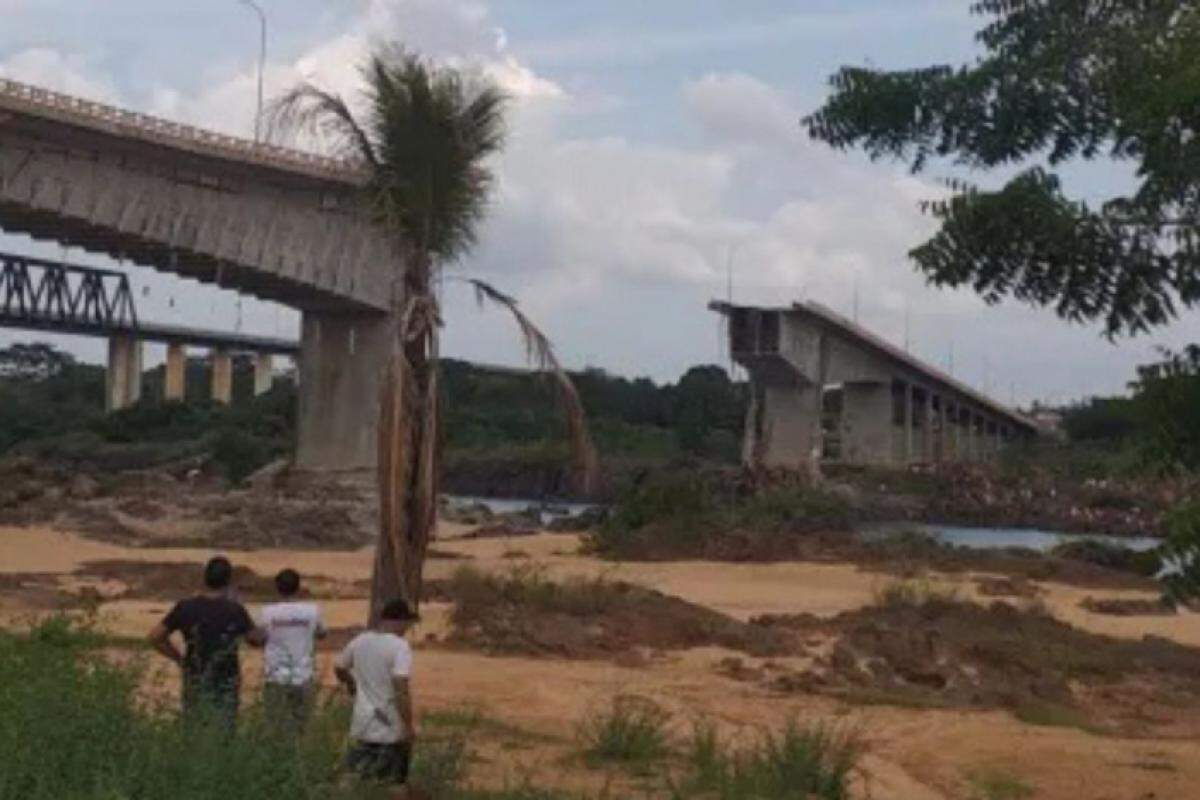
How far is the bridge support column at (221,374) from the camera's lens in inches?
4688

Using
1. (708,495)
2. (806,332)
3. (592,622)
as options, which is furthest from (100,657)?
(806,332)

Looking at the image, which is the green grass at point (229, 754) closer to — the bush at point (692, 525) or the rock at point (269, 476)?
the bush at point (692, 525)

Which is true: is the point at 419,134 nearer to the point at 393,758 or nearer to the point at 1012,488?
the point at 393,758

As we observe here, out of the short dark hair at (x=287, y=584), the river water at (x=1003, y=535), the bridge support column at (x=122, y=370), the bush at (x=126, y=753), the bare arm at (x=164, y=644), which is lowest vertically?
the bush at (x=126, y=753)

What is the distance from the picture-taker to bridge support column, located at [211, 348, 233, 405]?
11906 cm

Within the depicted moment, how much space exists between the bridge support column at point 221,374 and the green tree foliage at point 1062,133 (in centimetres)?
10977

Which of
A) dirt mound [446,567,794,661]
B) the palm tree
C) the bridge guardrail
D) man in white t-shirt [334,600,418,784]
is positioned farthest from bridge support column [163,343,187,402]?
man in white t-shirt [334,600,418,784]

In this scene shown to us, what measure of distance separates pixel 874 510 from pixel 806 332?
7631mm

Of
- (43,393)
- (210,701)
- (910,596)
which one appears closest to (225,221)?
(910,596)

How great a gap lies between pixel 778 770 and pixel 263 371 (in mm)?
115241

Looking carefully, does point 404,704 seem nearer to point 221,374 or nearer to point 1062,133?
point 1062,133

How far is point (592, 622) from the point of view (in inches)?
1066

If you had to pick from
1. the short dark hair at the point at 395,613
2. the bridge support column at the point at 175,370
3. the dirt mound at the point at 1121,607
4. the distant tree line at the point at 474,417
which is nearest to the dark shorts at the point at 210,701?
the short dark hair at the point at 395,613

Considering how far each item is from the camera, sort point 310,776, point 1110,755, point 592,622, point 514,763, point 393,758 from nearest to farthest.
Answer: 1. point 310,776
2. point 393,758
3. point 514,763
4. point 1110,755
5. point 592,622
